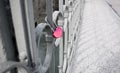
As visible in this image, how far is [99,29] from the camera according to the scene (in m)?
3.27

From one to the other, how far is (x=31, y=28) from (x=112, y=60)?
75.8 inches

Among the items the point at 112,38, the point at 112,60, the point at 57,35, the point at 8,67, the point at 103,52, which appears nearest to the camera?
the point at 8,67

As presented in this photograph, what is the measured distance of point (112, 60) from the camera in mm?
2215

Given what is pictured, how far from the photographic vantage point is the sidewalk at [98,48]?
206cm

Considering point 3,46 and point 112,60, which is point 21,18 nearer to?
point 3,46

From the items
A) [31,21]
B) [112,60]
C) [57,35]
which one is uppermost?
[31,21]

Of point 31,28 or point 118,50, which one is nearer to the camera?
point 31,28

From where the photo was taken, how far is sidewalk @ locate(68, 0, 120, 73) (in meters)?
2.06

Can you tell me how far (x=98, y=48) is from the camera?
97.7 inches

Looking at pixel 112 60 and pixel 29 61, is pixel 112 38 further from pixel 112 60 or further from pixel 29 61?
pixel 29 61

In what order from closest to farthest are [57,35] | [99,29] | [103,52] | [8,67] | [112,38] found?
[8,67] < [57,35] < [103,52] < [112,38] < [99,29]

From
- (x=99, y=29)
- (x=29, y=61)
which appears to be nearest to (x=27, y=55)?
(x=29, y=61)

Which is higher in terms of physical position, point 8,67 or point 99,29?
point 8,67

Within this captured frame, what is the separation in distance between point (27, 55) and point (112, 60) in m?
1.91
